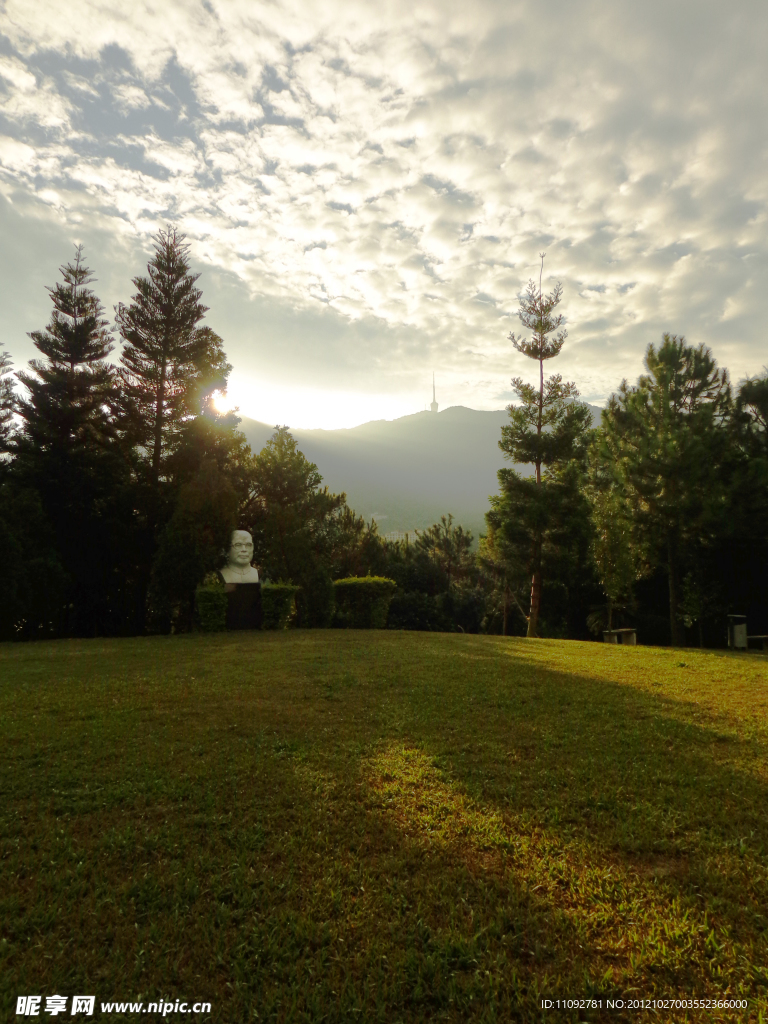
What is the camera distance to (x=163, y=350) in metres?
17.5

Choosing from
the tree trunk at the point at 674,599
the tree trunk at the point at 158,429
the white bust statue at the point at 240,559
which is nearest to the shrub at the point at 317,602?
the white bust statue at the point at 240,559

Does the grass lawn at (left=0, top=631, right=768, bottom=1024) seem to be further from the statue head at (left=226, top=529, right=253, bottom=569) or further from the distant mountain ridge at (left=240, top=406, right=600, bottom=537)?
the distant mountain ridge at (left=240, top=406, right=600, bottom=537)

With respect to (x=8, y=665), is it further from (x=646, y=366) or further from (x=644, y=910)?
(x=646, y=366)

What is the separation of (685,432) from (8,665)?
51.4ft

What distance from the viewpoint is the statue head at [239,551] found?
46.9ft

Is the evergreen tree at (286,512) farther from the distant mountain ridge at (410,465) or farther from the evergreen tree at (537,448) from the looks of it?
the distant mountain ridge at (410,465)

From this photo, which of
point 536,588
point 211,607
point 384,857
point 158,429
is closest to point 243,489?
point 158,429

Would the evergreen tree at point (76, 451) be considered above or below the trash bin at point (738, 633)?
above

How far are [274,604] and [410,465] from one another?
491 ft

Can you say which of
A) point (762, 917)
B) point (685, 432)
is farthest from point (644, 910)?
point (685, 432)

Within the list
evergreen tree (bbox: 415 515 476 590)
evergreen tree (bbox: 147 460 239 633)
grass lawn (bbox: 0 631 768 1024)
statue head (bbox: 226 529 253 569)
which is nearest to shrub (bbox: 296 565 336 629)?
statue head (bbox: 226 529 253 569)

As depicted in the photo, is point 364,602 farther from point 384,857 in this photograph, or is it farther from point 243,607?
point 384,857

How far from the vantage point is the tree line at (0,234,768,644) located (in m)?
14.1

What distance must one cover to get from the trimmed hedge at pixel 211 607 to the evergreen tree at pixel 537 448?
382 inches
